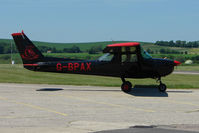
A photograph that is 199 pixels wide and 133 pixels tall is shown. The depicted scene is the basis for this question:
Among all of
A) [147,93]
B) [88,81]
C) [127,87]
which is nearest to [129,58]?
[127,87]

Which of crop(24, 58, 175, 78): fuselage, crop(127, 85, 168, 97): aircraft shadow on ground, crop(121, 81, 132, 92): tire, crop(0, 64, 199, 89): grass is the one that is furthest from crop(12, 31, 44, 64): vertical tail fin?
crop(127, 85, 168, 97): aircraft shadow on ground

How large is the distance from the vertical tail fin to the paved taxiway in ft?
13.9

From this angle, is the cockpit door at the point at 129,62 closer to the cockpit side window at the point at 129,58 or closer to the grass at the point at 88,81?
the cockpit side window at the point at 129,58

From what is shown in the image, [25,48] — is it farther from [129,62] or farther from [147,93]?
[147,93]

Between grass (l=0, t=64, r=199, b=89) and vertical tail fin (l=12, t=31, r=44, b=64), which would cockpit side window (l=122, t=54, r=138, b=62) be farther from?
vertical tail fin (l=12, t=31, r=44, b=64)

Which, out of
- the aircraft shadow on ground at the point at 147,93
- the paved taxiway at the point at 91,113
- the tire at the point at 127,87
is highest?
the paved taxiway at the point at 91,113

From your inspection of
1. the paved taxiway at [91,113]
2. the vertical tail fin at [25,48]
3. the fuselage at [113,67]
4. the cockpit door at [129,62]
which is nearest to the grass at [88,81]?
the fuselage at [113,67]

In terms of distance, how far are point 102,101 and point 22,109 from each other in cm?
398

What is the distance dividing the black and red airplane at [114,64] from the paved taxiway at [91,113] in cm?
272

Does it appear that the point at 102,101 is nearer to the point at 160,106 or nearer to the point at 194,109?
the point at 160,106

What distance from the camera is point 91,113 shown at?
1155cm

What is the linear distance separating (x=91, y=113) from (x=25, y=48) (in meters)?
9.75

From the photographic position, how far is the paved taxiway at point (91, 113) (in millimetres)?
9242

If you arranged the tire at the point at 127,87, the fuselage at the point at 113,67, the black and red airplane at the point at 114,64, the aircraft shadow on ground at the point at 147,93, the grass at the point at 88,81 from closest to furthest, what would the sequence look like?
1. the aircraft shadow on ground at the point at 147,93
2. the black and red airplane at the point at 114,64
3. the fuselage at the point at 113,67
4. the tire at the point at 127,87
5. the grass at the point at 88,81
